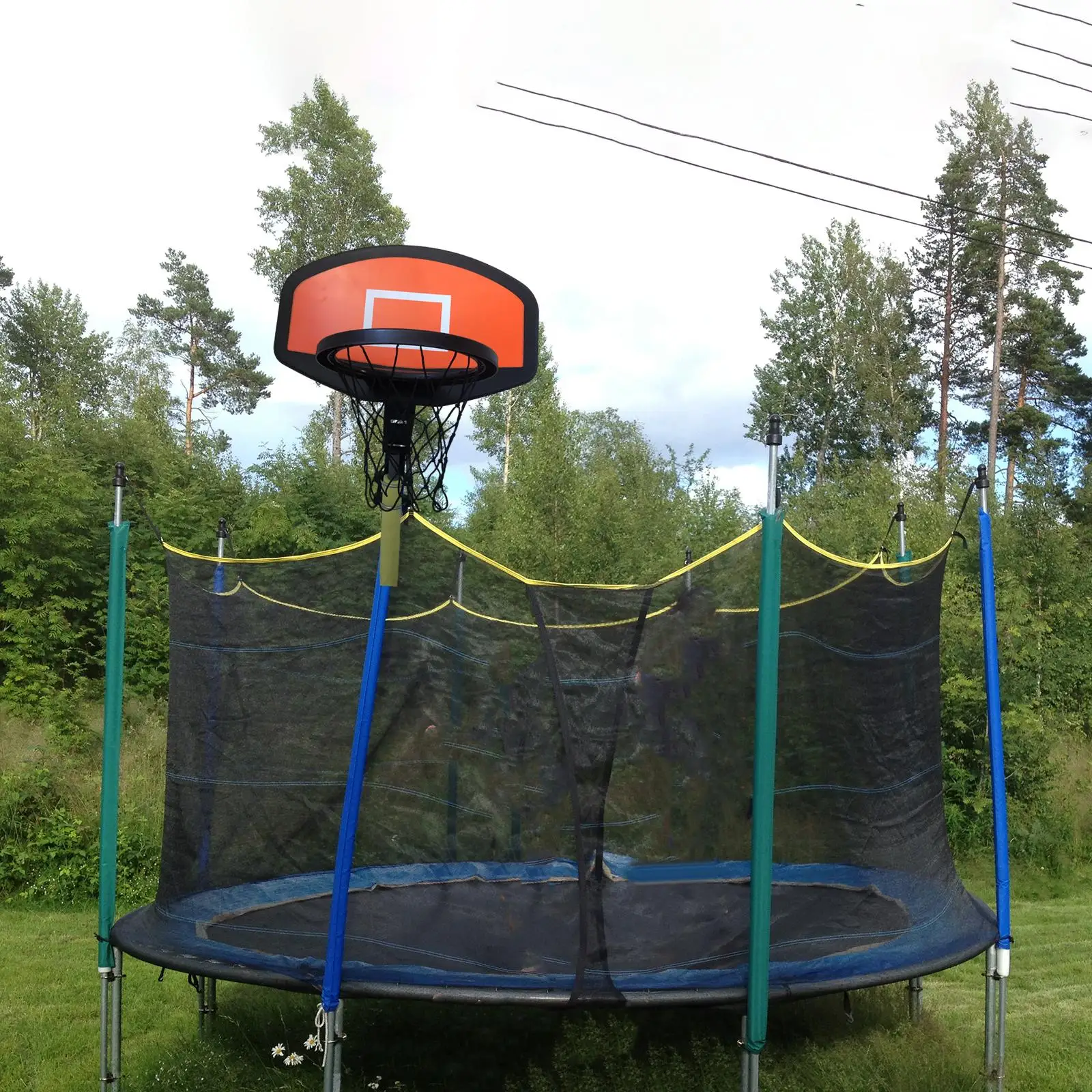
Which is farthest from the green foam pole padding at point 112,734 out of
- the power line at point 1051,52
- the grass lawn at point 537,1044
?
the power line at point 1051,52

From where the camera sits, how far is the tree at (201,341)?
18641mm

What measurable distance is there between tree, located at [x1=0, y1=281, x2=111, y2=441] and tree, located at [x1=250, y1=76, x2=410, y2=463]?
534 cm

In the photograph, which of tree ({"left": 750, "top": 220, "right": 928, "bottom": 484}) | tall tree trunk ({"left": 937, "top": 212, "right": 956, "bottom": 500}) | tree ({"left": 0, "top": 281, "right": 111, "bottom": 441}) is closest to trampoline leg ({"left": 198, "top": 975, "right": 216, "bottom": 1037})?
tree ({"left": 750, "top": 220, "right": 928, "bottom": 484})

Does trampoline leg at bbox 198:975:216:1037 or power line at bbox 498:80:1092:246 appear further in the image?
trampoline leg at bbox 198:975:216:1037

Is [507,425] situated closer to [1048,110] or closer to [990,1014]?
[1048,110]

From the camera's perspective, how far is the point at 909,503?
9.84 meters

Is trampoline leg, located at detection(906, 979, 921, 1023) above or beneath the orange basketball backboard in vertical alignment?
beneath

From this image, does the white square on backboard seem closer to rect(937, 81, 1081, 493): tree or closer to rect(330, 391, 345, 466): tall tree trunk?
rect(330, 391, 345, 466): tall tree trunk

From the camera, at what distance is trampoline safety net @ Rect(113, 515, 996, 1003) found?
2.49 m

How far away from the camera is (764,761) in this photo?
2.28 meters

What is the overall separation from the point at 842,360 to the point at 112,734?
1578cm

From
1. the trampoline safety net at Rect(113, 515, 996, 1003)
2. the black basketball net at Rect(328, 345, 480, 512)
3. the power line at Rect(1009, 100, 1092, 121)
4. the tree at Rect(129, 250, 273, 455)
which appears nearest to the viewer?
the black basketball net at Rect(328, 345, 480, 512)

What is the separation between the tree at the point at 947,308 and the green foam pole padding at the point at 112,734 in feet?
48.7

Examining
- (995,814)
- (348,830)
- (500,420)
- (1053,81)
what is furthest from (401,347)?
(500,420)
